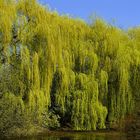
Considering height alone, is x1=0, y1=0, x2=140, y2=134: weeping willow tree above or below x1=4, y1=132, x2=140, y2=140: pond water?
above

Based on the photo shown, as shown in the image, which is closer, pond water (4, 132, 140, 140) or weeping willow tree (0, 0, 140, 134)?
weeping willow tree (0, 0, 140, 134)

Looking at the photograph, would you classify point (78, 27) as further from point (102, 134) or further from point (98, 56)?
point (102, 134)

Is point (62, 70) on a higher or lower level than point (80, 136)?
higher

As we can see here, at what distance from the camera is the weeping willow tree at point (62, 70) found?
22.2 m

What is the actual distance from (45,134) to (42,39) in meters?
6.47

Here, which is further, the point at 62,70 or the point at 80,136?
the point at 80,136

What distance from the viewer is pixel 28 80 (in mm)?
22281

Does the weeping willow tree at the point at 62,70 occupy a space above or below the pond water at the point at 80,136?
above

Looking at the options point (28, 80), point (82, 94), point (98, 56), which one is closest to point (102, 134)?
point (82, 94)

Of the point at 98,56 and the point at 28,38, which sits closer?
the point at 28,38

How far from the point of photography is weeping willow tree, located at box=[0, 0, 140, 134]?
2216 centimetres

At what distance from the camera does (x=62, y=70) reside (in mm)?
25391

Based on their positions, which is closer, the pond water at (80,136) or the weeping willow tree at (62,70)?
the weeping willow tree at (62,70)

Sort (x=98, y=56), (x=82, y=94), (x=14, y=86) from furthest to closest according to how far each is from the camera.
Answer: (x=98, y=56) < (x=82, y=94) < (x=14, y=86)
